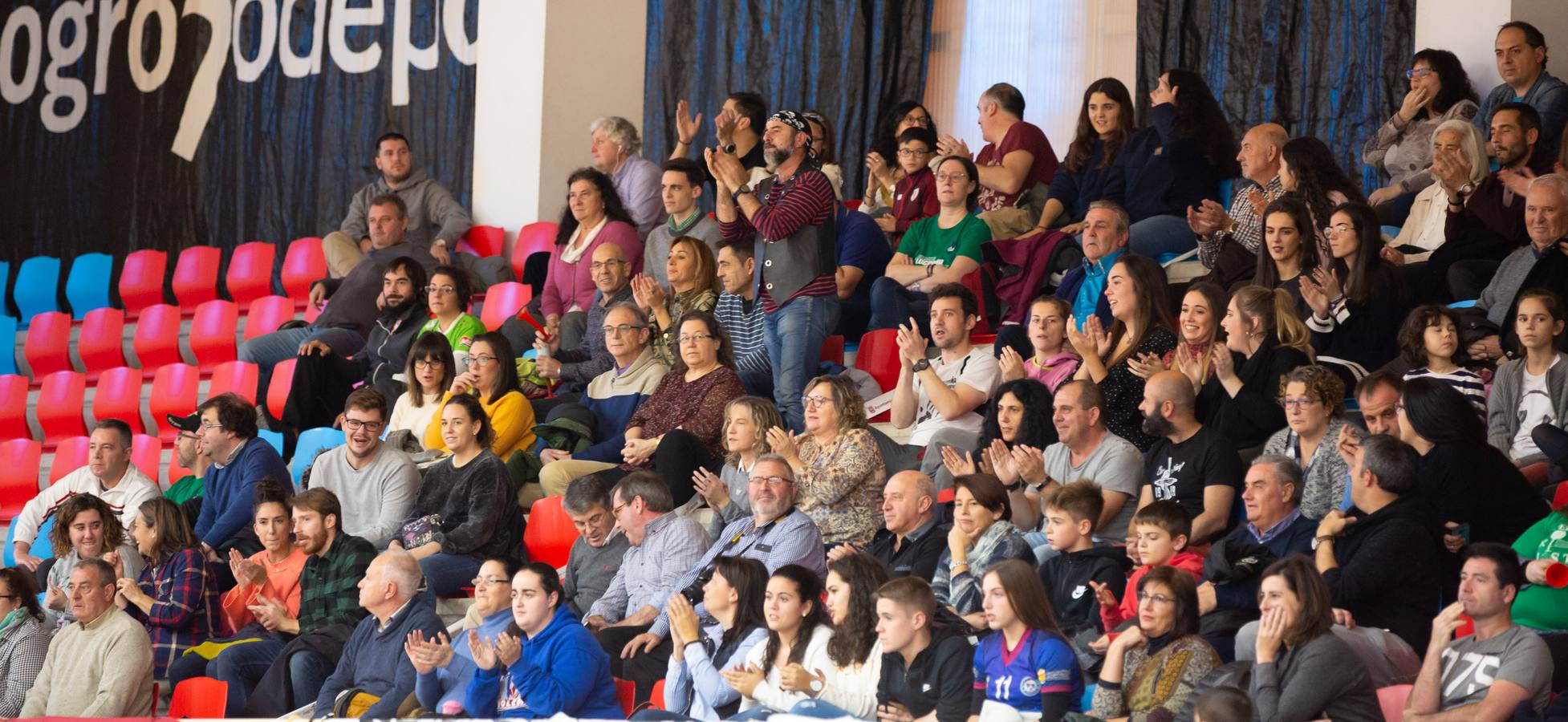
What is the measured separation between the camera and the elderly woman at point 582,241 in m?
7.49

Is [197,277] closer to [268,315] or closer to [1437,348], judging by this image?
[268,315]

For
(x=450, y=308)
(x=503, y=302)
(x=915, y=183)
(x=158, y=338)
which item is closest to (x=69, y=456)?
(x=158, y=338)

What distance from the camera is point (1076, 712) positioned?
423 cm

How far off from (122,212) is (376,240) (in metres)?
2.98

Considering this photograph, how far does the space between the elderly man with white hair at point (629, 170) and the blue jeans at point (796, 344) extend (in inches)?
60.3

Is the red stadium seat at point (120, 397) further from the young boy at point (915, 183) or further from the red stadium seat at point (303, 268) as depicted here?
the young boy at point (915, 183)

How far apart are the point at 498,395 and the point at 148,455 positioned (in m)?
2.34

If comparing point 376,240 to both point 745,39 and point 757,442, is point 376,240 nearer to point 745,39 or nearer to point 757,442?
point 745,39

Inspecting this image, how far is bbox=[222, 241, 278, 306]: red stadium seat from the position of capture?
9750 millimetres

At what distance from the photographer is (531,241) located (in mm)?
8711

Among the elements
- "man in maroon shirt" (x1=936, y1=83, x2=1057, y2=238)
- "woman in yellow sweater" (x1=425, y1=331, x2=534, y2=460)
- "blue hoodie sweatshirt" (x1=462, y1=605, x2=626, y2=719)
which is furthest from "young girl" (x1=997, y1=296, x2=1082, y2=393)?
"woman in yellow sweater" (x1=425, y1=331, x2=534, y2=460)

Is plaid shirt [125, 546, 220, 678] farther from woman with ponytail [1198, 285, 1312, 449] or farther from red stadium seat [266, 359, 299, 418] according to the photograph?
woman with ponytail [1198, 285, 1312, 449]

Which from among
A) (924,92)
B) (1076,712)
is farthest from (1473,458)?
(924,92)

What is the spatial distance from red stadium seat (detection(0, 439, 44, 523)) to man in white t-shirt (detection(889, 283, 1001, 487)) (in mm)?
4428
